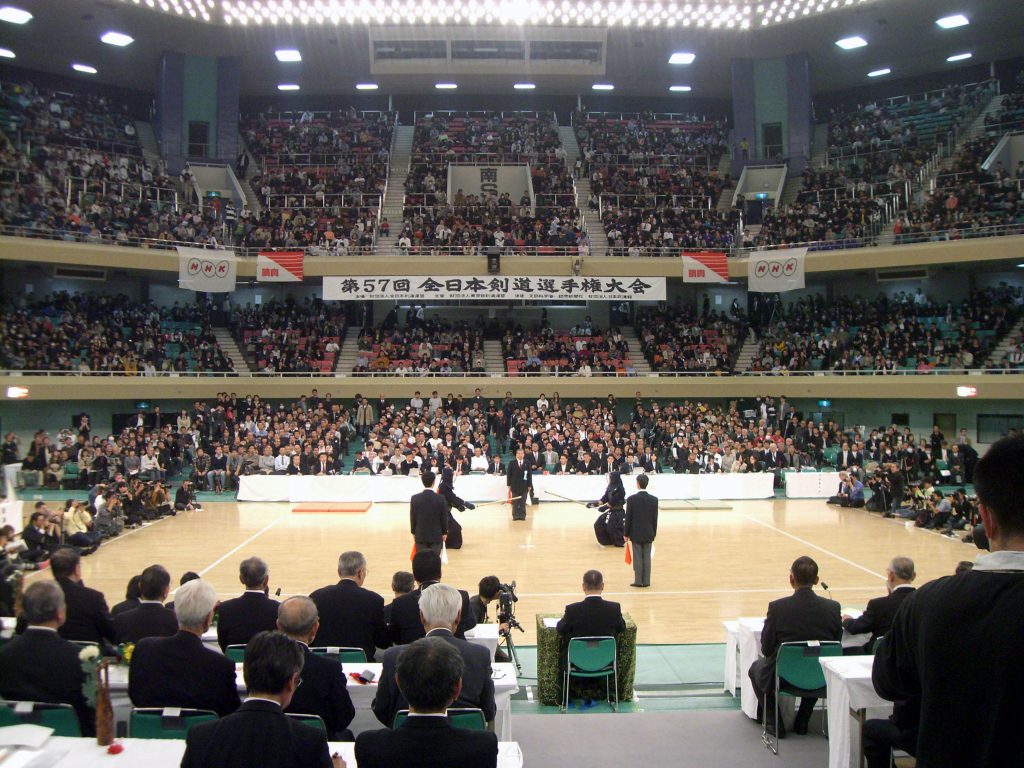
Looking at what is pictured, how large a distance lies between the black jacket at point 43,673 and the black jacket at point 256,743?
6.11ft

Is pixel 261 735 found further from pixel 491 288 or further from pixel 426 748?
pixel 491 288

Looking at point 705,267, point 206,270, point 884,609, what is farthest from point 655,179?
point 884,609

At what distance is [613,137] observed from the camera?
118 ft

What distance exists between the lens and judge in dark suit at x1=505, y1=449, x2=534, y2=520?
59.3ft

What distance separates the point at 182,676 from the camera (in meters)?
4.10

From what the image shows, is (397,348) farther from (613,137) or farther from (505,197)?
(613,137)

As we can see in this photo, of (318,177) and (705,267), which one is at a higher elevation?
(318,177)

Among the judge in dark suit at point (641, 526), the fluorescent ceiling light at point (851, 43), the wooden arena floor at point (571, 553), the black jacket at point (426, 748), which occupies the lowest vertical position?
the wooden arena floor at point (571, 553)

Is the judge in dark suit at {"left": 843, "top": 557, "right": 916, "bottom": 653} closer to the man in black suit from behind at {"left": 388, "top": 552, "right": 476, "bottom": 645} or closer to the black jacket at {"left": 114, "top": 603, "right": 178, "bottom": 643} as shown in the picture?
the man in black suit from behind at {"left": 388, "top": 552, "right": 476, "bottom": 645}

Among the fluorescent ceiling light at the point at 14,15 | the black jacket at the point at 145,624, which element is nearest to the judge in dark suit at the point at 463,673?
the black jacket at the point at 145,624

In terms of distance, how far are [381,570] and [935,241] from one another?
895 inches

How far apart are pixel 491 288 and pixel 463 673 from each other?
23554 millimetres

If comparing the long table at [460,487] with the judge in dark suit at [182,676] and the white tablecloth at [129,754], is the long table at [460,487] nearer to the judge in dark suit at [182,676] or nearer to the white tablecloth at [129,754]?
the judge in dark suit at [182,676]

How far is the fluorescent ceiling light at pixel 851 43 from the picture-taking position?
30203 millimetres
